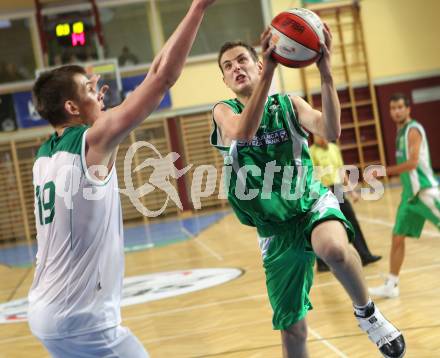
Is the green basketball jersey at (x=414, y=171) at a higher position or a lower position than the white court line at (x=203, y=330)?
higher

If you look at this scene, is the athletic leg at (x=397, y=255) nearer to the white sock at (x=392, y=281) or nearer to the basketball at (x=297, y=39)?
→ the white sock at (x=392, y=281)

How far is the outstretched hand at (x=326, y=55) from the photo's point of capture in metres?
3.63

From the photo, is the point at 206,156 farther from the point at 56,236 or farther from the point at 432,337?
the point at 56,236

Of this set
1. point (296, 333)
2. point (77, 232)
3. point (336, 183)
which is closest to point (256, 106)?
point (77, 232)

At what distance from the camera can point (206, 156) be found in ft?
66.4

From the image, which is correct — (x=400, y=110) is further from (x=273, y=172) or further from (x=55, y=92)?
(x=55, y=92)

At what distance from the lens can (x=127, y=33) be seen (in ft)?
65.0

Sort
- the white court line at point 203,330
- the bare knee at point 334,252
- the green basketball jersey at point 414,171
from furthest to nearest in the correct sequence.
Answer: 1. the green basketball jersey at point 414,171
2. the white court line at point 203,330
3. the bare knee at point 334,252

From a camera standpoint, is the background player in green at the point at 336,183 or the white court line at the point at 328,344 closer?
the white court line at the point at 328,344

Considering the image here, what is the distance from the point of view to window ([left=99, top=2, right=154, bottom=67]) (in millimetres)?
19547

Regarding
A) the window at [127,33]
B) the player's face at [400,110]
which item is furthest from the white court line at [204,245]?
the window at [127,33]

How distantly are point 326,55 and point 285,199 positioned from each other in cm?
91

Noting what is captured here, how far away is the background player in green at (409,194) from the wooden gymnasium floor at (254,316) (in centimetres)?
30

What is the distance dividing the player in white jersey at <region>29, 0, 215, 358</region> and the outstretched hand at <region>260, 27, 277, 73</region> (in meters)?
0.95
